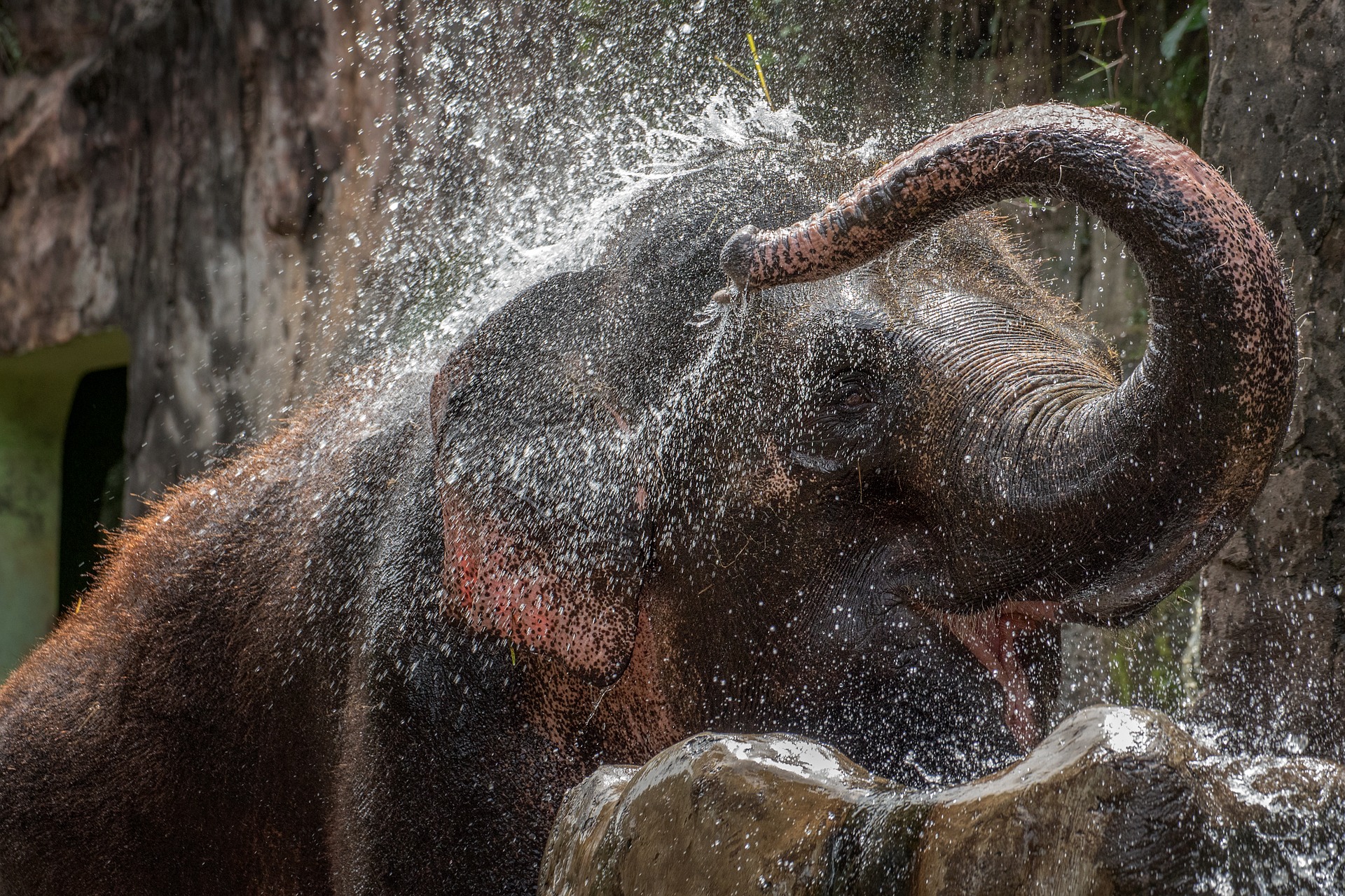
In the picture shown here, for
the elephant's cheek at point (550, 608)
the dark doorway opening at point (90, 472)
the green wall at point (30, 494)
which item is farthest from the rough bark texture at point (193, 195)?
the elephant's cheek at point (550, 608)

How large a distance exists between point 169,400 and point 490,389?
367 centimetres

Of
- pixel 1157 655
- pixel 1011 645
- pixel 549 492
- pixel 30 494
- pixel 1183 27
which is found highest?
pixel 1183 27

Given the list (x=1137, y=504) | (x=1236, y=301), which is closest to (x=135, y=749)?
(x=1137, y=504)

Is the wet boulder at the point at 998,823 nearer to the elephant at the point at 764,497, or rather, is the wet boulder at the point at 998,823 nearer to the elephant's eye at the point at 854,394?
the elephant at the point at 764,497

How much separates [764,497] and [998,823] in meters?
0.96

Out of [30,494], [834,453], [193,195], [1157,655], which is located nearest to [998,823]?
[834,453]

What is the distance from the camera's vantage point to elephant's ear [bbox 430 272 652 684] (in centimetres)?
212

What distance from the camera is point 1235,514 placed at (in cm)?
160

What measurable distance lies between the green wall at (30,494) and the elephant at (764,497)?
5.02 metres

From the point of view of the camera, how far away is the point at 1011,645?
212cm

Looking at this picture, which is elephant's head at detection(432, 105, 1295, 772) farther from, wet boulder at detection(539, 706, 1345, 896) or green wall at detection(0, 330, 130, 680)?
green wall at detection(0, 330, 130, 680)

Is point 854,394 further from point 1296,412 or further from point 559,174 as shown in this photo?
point 559,174

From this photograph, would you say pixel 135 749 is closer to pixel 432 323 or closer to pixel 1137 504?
pixel 432 323

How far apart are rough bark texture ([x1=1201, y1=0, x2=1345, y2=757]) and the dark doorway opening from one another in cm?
603
